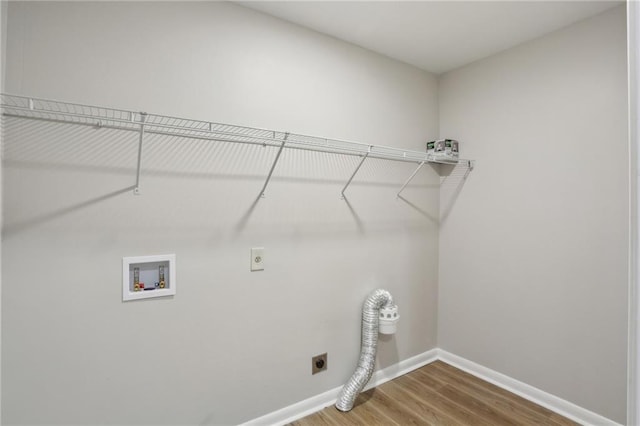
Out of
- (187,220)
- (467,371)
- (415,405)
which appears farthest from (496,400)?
(187,220)

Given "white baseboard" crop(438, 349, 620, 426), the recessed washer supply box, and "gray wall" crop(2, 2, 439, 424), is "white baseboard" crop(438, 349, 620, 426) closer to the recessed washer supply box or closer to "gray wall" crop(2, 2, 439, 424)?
"gray wall" crop(2, 2, 439, 424)

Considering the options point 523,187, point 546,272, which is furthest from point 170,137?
point 546,272

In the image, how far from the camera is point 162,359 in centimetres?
150

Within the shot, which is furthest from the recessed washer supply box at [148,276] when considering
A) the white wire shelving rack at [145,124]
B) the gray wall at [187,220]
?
the white wire shelving rack at [145,124]

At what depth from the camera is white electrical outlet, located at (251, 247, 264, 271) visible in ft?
5.68

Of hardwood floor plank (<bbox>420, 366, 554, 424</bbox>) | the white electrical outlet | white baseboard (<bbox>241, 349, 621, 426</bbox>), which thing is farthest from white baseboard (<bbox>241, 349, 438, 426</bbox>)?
the white electrical outlet

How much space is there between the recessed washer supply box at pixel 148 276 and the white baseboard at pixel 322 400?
89 centimetres

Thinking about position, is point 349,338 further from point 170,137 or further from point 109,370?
point 170,137

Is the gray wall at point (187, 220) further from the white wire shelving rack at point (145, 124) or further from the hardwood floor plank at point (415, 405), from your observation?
the hardwood floor plank at point (415, 405)

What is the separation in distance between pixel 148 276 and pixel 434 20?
207cm

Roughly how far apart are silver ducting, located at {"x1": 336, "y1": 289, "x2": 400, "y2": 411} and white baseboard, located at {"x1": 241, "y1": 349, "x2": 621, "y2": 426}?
147mm

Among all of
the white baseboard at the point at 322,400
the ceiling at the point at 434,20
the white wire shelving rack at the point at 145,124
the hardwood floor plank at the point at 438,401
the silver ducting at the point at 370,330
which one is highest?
the ceiling at the point at 434,20

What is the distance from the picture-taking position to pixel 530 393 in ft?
6.77

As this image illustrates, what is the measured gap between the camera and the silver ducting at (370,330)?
200cm
